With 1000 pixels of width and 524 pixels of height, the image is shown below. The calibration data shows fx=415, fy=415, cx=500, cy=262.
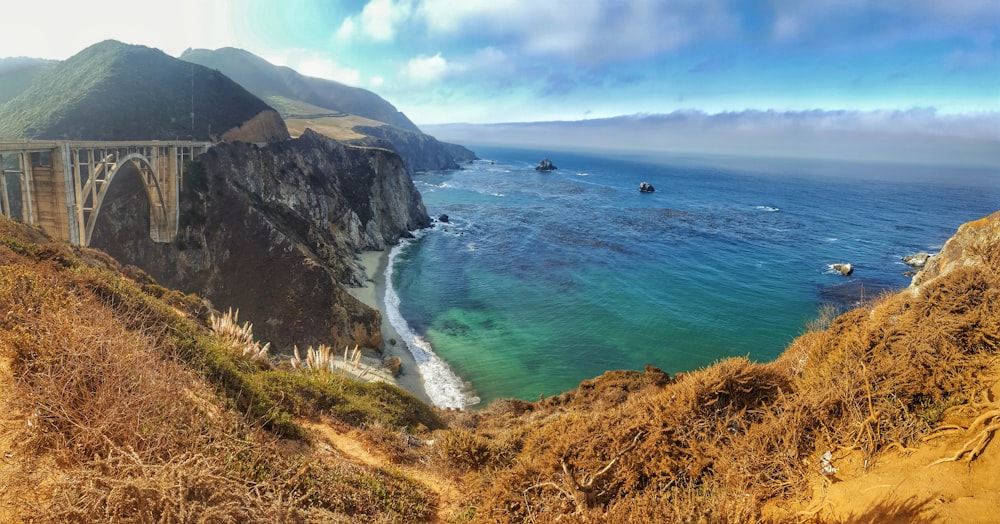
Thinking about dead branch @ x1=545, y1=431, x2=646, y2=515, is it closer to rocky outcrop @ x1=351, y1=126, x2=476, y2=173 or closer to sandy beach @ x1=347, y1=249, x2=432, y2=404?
sandy beach @ x1=347, y1=249, x2=432, y2=404

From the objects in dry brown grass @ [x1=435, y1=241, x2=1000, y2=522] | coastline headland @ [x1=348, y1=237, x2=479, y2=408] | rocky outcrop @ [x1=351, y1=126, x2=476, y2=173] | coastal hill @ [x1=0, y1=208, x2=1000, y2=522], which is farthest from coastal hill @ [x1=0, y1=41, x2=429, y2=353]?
rocky outcrop @ [x1=351, y1=126, x2=476, y2=173]

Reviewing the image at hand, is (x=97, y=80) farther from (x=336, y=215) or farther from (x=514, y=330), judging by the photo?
(x=514, y=330)

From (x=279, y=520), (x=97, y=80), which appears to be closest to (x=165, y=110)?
(x=97, y=80)

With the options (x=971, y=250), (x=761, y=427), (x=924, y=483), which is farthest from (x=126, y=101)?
(x=971, y=250)

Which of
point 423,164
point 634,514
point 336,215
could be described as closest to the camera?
point 634,514

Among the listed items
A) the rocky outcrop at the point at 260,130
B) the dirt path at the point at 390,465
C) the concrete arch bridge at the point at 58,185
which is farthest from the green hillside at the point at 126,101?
the dirt path at the point at 390,465

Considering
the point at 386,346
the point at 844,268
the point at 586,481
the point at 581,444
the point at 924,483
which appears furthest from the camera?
the point at 844,268

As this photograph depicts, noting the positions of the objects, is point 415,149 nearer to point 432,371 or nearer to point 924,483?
point 432,371
